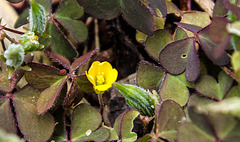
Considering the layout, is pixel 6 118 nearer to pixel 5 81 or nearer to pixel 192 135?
pixel 5 81

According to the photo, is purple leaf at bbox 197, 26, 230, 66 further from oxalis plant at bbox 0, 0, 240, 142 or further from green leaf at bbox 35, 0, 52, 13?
green leaf at bbox 35, 0, 52, 13

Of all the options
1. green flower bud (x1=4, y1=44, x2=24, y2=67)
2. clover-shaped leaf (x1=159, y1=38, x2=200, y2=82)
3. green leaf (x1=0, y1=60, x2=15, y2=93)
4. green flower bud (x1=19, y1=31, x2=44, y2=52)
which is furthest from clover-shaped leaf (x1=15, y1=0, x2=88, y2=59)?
clover-shaped leaf (x1=159, y1=38, x2=200, y2=82)

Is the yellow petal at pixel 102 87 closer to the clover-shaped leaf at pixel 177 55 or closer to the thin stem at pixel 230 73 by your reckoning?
the clover-shaped leaf at pixel 177 55

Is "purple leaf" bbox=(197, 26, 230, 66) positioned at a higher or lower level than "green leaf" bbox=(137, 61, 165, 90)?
higher

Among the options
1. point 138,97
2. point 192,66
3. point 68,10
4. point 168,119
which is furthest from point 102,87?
point 68,10

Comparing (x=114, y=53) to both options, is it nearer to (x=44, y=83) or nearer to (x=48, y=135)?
(x=44, y=83)

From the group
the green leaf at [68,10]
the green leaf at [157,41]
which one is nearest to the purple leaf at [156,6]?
the green leaf at [157,41]
